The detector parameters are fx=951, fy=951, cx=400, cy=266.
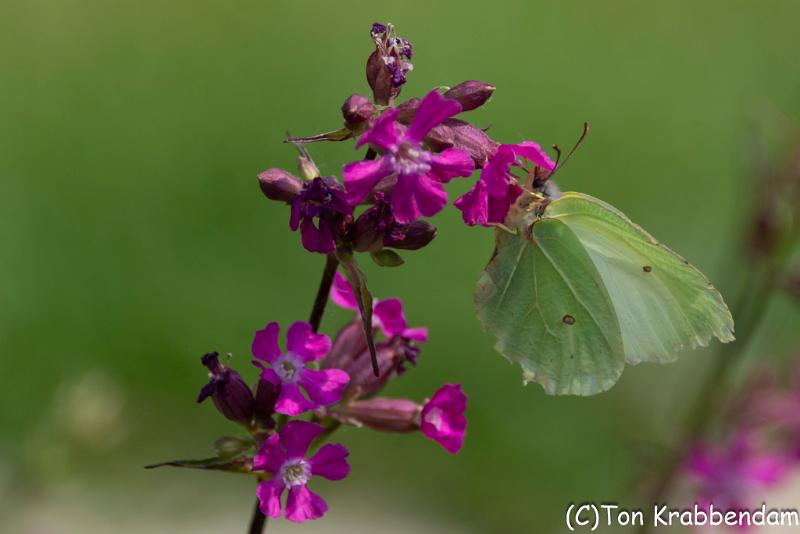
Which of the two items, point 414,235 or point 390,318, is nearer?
point 414,235

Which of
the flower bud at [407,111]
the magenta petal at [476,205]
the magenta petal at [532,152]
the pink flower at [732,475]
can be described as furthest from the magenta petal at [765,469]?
the flower bud at [407,111]

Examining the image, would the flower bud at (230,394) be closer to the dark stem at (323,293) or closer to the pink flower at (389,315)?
the dark stem at (323,293)

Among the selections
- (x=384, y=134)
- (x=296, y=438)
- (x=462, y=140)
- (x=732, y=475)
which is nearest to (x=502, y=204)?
(x=462, y=140)

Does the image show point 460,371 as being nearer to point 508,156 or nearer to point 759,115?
point 759,115

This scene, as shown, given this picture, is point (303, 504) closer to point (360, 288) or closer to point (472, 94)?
point (360, 288)

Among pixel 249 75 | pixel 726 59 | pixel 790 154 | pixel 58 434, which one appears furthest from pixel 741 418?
pixel 726 59

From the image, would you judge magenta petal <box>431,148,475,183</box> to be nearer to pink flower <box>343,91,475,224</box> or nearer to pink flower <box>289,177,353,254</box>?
pink flower <box>343,91,475,224</box>
